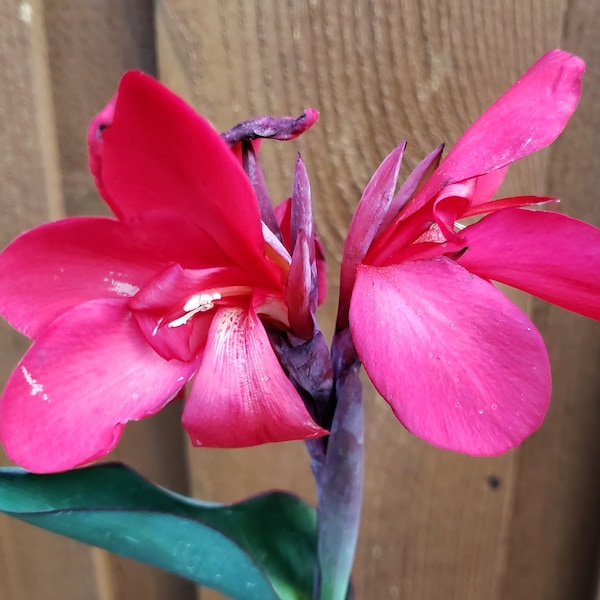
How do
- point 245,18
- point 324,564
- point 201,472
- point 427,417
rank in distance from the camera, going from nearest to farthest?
1. point 427,417
2. point 324,564
3. point 245,18
4. point 201,472

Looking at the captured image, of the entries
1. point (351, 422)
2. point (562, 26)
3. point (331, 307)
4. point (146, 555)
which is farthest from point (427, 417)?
point (562, 26)

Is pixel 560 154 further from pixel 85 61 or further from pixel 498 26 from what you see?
pixel 85 61

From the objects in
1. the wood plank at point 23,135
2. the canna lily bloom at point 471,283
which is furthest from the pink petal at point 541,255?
the wood plank at point 23,135

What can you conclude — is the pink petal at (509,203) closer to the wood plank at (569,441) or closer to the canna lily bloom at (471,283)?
the canna lily bloom at (471,283)

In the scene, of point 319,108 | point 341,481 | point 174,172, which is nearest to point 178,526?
point 341,481

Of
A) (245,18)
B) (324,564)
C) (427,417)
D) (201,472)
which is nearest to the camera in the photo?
(427,417)

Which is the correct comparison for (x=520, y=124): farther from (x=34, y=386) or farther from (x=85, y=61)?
(x=85, y=61)

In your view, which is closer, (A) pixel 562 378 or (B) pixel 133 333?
(B) pixel 133 333

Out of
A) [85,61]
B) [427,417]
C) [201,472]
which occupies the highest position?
[85,61]
